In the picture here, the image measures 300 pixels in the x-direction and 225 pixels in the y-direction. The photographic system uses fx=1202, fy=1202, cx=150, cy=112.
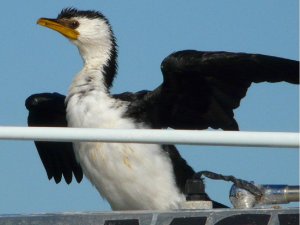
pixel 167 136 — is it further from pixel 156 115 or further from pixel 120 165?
pixel 156 115

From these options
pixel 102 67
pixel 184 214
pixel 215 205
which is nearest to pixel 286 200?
pixel 184 214

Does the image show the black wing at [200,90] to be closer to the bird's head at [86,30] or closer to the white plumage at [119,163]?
the white plumage at [119,163]

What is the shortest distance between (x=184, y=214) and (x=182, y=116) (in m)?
6.09

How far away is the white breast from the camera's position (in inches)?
436

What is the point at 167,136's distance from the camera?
5.51 metres

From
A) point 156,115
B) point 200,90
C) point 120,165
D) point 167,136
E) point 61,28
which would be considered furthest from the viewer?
point 61,28

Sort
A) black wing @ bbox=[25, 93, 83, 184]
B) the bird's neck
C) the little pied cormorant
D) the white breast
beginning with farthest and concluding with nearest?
black wing @ bbox=[25, 93, 83, 184], the bird's neck, the white breast, the little pied cormorant

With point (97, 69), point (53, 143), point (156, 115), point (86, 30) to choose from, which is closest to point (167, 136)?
point (156, 115)

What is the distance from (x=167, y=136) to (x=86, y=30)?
7.19 metres

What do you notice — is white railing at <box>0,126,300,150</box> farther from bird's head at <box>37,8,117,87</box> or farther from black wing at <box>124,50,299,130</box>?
bird's head at <box>37,8,117,87</box>

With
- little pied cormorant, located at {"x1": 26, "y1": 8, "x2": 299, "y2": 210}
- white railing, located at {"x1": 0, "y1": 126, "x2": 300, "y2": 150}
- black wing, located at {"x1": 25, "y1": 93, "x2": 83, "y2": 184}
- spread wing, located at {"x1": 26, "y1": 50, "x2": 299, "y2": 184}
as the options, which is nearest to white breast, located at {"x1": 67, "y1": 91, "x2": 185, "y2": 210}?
little pied cormorant, located at {"x1": 26, "y1": 8, "x2": 299, "y2": 210}

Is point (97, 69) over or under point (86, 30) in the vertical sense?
under

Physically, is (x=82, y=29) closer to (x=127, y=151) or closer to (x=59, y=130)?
(x=127, y=151)

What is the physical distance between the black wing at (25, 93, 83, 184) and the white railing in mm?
7259
